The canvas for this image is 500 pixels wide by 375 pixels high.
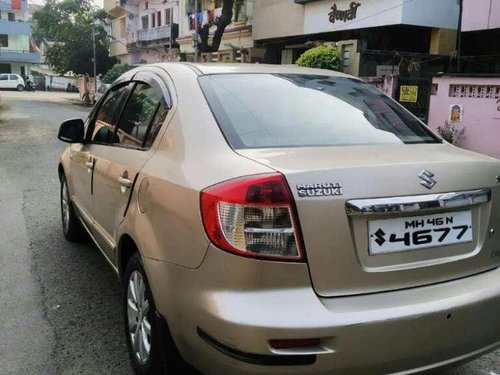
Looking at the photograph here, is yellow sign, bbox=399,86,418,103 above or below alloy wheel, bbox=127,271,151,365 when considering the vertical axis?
above

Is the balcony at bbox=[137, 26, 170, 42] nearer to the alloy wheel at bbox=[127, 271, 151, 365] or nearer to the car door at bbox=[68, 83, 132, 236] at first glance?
the car door at bbox=[68, 83, 132, 236]

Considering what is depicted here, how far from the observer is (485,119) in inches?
383

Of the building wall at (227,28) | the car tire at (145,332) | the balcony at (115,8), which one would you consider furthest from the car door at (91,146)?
the balcony at (115,8)

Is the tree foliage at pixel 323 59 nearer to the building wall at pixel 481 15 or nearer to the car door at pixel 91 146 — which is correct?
the building wall at pixel 481 15

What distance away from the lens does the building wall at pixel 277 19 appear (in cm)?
2047

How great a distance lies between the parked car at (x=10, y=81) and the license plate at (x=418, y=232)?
2197 inches

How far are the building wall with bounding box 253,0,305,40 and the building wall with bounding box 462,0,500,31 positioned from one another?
7709 mm

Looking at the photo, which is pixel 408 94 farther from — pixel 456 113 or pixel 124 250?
pixel 124 250

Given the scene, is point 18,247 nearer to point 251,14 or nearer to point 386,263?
point 386,263

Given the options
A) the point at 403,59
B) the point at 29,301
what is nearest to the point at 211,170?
the point at 29,301

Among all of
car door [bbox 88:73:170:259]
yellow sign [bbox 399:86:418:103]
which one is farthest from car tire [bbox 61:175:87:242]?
yellow sign [bbox 399:86:418:103]

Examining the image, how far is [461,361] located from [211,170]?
4.36ft

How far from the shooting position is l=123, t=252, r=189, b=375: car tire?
8.07 feet

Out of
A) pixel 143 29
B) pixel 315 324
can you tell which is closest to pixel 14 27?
pixel 143 29
